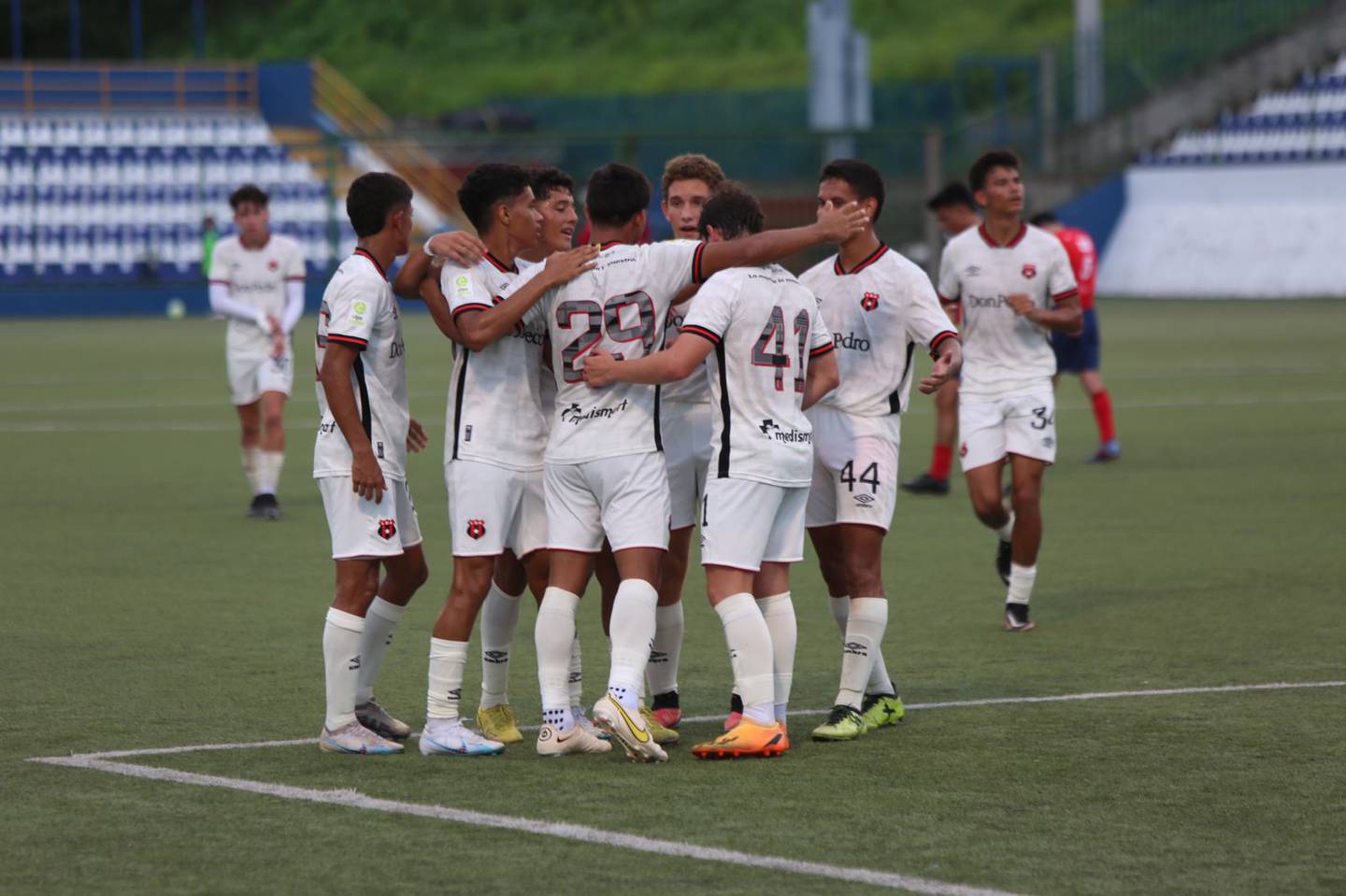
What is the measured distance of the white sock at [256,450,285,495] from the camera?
13414 mm

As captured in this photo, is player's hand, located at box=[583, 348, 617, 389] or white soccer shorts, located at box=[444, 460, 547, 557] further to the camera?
white soccer shorts, located at box=[444, 460, 547, 557]

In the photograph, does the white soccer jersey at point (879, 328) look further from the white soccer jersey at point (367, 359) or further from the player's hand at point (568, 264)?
the white soccer jersey at point (367, 359)

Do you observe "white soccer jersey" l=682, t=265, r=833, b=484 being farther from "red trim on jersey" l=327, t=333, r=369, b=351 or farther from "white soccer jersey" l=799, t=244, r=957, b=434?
"red trim on jersey" l=327, t=333, r=369, b=351

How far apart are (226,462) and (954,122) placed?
38831 mm

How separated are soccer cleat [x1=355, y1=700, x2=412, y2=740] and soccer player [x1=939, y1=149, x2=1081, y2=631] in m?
3.30

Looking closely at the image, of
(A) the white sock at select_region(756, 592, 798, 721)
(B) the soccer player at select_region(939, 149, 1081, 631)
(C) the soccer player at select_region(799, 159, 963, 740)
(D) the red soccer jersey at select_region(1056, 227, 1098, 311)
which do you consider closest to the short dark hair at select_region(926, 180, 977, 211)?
(D) the red soccer jersey at select_region(1056, 227, 1098, 311)

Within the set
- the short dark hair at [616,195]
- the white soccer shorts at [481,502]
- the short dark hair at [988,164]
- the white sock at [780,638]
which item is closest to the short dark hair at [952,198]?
the short dark hair at [988,164]

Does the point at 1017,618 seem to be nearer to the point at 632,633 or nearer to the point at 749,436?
the point at 749,436

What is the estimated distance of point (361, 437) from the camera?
6637 millimetres

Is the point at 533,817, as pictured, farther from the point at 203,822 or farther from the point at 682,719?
the point at 682,719

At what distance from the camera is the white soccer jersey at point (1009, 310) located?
962 centimetres

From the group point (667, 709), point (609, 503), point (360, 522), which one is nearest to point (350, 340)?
point (360, 522)

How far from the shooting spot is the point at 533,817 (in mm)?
5867

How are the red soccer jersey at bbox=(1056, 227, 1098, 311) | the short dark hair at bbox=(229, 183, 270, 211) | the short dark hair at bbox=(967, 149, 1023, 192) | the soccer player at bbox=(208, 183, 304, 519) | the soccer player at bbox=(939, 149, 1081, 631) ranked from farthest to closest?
1. the red soccer jersey at bbox=(1056, 227, 1098, 311)
2. the soccer player at bbox=(208, 183, 304, 519)
3. the short dark hair at bbox=(229, 183, 270, 211)
4. the short dark hair at bbox=(967, 149, 1023, 192)
5. the soccer player at bbox=(939, 149, 1081, 631)
